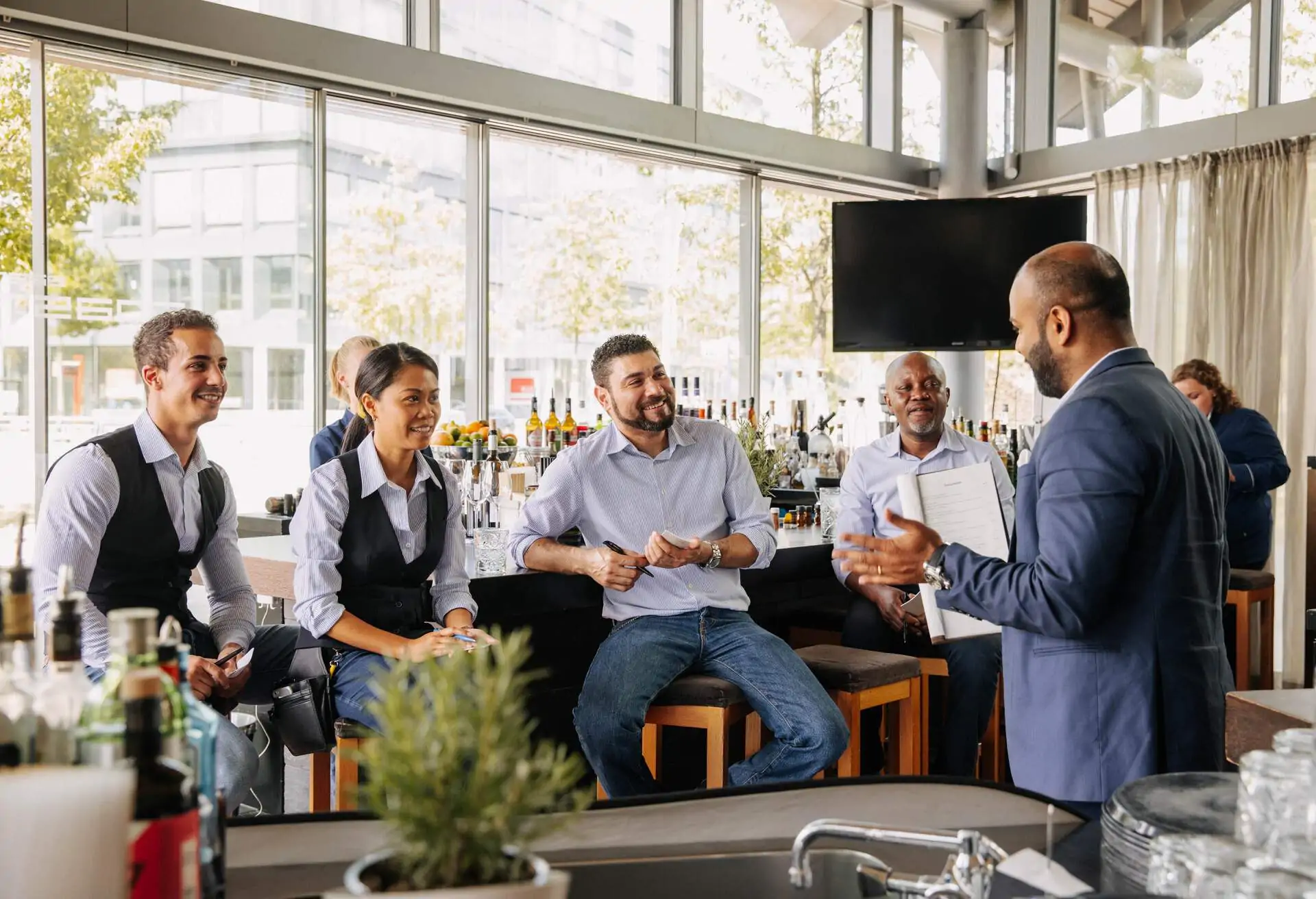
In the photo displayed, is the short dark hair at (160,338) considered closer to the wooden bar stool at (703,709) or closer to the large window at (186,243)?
the wooden bar stool at (703,709)

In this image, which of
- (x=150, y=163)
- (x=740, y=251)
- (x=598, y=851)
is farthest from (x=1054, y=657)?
(x=740, y=251)

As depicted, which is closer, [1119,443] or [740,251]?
[1119,443]

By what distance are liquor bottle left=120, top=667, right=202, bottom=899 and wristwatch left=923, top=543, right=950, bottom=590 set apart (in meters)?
1.67

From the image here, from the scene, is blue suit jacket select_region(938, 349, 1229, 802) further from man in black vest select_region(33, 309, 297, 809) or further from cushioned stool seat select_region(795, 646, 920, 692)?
man in black vest select_region(33, 309, 297, 809)

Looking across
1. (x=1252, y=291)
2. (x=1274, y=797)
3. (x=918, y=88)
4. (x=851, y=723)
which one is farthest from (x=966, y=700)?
(x=918, y=88)

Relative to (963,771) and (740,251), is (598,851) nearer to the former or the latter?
(963,771)

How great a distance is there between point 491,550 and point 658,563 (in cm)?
48

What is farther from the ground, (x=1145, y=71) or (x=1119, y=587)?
(x=1145, y=71)

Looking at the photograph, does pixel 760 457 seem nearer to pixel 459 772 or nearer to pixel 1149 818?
pixel 1149 818

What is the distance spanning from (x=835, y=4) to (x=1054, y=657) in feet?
21.4

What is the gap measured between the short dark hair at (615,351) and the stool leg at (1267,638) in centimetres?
314

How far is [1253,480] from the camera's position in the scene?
5363 mm

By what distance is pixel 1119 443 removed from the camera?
7.18 feet

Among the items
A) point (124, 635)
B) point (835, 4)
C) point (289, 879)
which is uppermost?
point (835, 4)
